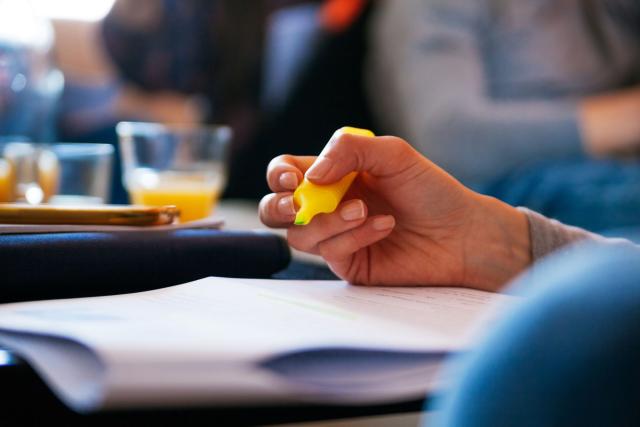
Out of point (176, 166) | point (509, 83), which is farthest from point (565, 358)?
point (509, 83)

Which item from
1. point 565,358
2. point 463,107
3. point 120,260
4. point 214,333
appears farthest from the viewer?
point 463,107

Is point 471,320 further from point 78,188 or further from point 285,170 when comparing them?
point 78,188

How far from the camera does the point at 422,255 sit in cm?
71

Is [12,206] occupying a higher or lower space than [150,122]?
higher

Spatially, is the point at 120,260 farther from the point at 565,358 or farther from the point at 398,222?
the point at 565,358

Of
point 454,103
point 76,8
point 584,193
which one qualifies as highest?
point 76,8

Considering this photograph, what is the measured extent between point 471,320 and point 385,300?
0.09 metres

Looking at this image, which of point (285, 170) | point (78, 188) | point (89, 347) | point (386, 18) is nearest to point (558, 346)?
point (89, 347)

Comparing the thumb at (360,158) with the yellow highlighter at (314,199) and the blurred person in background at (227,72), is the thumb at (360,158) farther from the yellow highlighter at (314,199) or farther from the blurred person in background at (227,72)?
the blurred person in background at (227,72)

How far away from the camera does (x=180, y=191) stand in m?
1.07

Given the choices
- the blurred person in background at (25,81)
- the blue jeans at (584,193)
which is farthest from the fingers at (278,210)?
the blue jeans at (584,193)

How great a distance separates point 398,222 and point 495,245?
0.09 meters

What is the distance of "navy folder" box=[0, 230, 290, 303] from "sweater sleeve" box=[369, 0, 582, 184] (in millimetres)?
1258

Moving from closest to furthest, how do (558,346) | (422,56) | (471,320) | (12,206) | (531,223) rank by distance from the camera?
(558,346)
(471,320)
(12,206)
(531,223)
(422,56)
